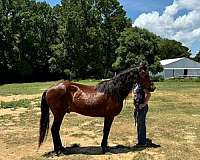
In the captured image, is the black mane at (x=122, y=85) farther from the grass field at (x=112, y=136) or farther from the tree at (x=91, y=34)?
the tree at (x=91, y=34)

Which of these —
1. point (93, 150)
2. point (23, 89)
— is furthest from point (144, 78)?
point (23, 89)

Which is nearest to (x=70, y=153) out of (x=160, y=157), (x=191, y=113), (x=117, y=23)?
(x=160, y=157)

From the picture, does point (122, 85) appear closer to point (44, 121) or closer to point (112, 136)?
point (44, 121)

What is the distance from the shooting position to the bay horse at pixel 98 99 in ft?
30.7

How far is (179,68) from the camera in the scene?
70750 millimetres

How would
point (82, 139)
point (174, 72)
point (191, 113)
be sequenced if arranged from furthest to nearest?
point (174, 72) → point (191, 113) → point (82, 139)

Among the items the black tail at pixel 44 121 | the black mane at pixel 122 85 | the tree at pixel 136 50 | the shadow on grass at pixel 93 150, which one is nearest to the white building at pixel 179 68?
the tree at pixel 136 50

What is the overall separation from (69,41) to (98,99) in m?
48.6

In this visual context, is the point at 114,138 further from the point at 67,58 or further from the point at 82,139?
the point at 67,58

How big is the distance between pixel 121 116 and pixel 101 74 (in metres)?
42.0

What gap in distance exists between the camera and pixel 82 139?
36.0ft

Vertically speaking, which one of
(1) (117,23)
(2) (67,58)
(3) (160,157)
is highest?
(1) (117,23)

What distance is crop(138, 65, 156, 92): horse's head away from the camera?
30.7 ft

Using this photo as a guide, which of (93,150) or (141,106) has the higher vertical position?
(141,106)
